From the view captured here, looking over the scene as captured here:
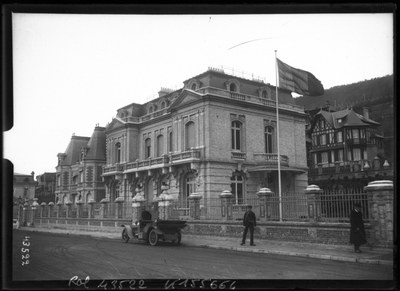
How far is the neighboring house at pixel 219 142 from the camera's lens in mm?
30125

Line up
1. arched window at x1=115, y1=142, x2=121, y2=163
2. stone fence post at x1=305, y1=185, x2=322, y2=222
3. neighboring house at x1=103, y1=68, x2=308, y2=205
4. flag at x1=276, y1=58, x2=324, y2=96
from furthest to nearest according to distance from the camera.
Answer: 1. arched window at x1=115, y1=142, x2=121, y2=163
2. neighboring house at x1=103, y1=68, x2=308, y2=205
3. flag at x1=276, y1=58, x2=324, y2=96
4. stone fence post at x1=305, y1=185, x2=322, y2=222

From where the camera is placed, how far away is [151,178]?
114ft

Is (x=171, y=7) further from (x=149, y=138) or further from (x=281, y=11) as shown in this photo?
(x=149, y=138)

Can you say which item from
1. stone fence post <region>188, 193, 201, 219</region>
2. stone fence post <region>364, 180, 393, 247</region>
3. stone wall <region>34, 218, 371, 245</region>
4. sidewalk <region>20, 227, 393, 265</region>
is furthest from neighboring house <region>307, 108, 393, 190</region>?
stone fence post <region>364, 180, 393, 247</region>

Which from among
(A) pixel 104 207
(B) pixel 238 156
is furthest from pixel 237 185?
(A) pixel 104 207

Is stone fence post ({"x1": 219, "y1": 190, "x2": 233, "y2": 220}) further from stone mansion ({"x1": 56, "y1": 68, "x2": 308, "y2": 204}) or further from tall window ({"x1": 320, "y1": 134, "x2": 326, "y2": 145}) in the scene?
tall window ({"x1": 320, "y1": 134, "x2": 326, "y2": 145})

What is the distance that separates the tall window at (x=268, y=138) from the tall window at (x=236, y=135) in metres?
2.55

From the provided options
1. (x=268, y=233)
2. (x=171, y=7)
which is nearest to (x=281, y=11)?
(x=171, y=7)

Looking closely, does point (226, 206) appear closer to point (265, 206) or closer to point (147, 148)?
point (265, 206)

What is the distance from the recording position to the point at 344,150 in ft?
154

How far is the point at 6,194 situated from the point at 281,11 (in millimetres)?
7782

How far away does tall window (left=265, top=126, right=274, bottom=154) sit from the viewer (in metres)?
Answer: 32.6

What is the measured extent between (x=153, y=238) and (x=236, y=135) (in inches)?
593

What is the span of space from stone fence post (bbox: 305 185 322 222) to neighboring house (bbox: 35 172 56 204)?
34.9m
